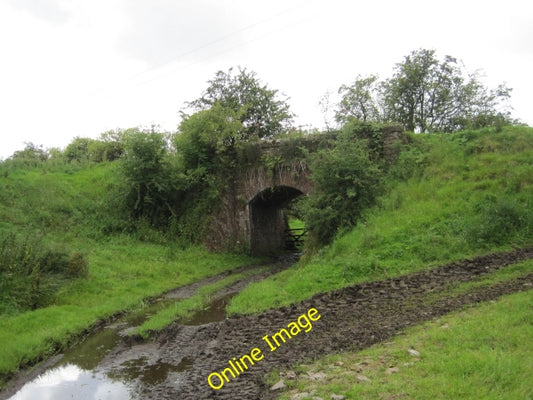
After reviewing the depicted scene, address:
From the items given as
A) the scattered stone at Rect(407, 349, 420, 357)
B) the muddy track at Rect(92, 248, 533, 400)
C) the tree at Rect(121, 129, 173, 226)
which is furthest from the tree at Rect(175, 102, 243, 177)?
the scattered stone at Rect(407, 349, 420, 357)

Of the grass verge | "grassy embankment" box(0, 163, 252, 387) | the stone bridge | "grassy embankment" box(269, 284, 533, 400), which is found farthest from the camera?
the stone bridge

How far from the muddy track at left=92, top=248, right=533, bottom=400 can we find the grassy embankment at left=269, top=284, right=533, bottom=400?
518 millimetres

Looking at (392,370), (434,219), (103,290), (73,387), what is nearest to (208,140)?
(103,290)

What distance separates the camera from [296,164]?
19156mm

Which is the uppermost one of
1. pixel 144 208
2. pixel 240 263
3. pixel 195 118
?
pixel 195 118

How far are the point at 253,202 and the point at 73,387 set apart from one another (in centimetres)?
1472

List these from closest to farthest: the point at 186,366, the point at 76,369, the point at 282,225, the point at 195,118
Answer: the point at 186,366, the point at 76,369, the point at 195,118, the point at 282,225

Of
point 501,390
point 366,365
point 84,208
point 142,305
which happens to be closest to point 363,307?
point 366,365

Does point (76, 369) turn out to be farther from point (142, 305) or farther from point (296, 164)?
point (296, 164)

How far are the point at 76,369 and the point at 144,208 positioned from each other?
13720 mm

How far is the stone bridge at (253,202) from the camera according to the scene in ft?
64.3

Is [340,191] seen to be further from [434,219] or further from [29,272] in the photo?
[29,272]

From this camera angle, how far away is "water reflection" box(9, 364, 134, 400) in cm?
730

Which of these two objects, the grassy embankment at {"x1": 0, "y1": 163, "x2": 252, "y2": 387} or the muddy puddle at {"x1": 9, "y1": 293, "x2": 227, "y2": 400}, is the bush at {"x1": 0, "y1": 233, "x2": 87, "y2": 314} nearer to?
the grassy embankment at {"x1": 0, "y1": 163, "x2": 252, "y2": 387}
